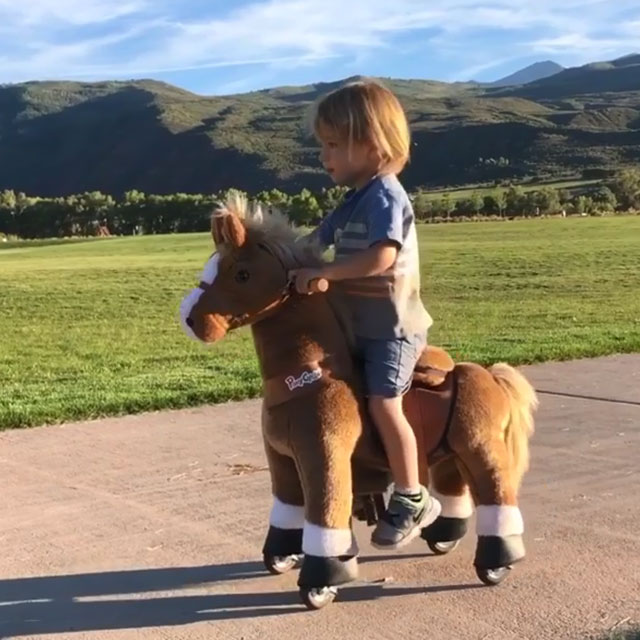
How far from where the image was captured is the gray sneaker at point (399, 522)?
4.09 meters

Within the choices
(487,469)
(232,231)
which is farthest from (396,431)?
(232,231)

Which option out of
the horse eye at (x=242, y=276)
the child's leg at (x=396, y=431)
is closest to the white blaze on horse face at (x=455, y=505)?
the child's leg at (x=396, y=431)

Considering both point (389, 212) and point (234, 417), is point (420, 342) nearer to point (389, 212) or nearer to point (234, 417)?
point (389, 212)

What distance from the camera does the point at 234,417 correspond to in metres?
7.29

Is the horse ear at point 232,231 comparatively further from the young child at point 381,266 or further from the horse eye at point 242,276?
the young child at point 381,266

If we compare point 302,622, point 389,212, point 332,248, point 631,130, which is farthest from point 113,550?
point 631,130

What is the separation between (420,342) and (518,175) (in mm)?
87204

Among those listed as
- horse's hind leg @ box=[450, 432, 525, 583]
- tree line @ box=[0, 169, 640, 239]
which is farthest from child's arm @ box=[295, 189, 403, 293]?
tree line @ box=[0, 169, 640, 239]

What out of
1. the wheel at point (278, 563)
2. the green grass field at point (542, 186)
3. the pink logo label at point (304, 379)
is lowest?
the green grass field at point (542, 186)

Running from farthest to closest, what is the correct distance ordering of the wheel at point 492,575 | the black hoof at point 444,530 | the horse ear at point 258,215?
the black hoof at point 444,530
the wheel at point 492,575
the horse ear at point 258,215

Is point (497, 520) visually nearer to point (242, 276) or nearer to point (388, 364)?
point (388, 364)

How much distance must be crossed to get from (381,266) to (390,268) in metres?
0.10

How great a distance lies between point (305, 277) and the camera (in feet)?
12.8

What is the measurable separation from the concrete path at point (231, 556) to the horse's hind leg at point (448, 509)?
9cm
